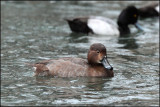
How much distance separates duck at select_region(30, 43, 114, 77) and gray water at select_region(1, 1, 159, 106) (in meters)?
0.14

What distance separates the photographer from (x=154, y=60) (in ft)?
34.4

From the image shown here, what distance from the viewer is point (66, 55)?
34.8 ft

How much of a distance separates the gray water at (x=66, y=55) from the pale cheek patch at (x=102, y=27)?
0.35 m

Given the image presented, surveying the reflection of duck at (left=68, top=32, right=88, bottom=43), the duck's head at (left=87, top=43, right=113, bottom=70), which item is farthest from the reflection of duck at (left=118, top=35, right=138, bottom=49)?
the duck's head at (left=87, top=43, right=113, bottom=70)

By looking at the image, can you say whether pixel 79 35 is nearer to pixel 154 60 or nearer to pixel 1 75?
pixel 154 60

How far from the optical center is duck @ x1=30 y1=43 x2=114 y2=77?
844 centimetres

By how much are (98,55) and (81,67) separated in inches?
15.7

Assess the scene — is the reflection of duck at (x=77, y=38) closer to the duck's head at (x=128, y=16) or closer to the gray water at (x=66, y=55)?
the gray water at (x=66, y=55)

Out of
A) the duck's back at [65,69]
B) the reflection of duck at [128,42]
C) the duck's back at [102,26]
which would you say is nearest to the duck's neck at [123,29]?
the duck's back at [102,26]

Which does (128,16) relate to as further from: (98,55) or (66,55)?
(98,55)

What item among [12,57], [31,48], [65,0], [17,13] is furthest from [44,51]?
[65,0]

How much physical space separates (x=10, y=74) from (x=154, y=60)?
363cm

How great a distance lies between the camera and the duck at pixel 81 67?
27.7 ft

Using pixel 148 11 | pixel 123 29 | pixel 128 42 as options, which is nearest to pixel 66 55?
pixel 128 42
